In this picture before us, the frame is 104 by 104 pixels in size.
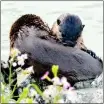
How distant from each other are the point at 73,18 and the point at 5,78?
117 cm

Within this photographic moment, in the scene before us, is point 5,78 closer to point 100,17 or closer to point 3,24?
point 3,24

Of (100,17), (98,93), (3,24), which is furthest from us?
(100,17)

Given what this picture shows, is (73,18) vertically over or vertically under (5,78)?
over

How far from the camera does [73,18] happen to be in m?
6.38

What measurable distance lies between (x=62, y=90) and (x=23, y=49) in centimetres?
281

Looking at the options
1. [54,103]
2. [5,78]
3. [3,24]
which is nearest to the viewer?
[54,103]

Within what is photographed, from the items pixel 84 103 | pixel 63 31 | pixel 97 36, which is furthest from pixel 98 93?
pixel 97 36

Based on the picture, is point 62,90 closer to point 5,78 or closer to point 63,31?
point 5,78

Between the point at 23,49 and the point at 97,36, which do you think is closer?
the point at 23,49

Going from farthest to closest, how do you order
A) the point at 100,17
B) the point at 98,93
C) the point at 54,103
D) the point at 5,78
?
the point at 100,17, the point at 98,93, the point at 5,78, the point at 54,103

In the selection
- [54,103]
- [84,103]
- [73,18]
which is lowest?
[84,103]

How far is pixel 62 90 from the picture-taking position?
3.61 metres

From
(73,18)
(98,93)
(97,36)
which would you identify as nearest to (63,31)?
(73,18)

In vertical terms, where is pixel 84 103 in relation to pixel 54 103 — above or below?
below
